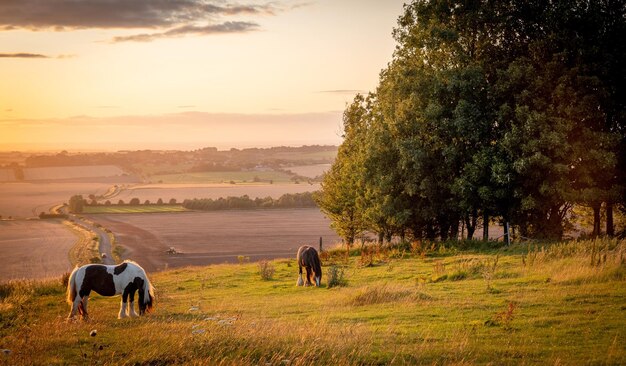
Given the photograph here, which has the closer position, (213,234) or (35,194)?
(213,234)

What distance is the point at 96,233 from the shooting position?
9250 centimetres

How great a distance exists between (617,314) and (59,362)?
45.6 ft

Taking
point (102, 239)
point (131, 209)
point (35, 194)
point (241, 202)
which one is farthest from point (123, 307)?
point (35, 194)

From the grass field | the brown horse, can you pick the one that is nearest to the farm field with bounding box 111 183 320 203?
the grass field

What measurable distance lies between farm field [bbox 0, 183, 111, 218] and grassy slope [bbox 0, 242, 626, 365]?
3956 inches

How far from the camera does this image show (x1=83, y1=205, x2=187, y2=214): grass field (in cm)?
12081

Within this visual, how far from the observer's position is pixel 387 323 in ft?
47.4

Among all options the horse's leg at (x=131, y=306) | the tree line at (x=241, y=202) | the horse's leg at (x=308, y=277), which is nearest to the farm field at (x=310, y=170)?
the tree line at (x=241, y=202)

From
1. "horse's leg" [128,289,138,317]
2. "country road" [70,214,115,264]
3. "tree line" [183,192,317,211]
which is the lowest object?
"country road" [70,214,115,264]

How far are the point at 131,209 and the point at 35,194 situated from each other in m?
28.9

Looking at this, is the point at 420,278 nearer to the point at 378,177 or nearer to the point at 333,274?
the point at 333,274

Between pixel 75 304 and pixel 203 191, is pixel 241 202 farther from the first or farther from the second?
pixel 75 304

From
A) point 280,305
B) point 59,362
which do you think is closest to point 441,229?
point 280,305

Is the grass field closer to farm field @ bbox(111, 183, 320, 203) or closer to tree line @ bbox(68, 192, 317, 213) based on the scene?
tree line @ bbox(68, 192, 317, 213)
